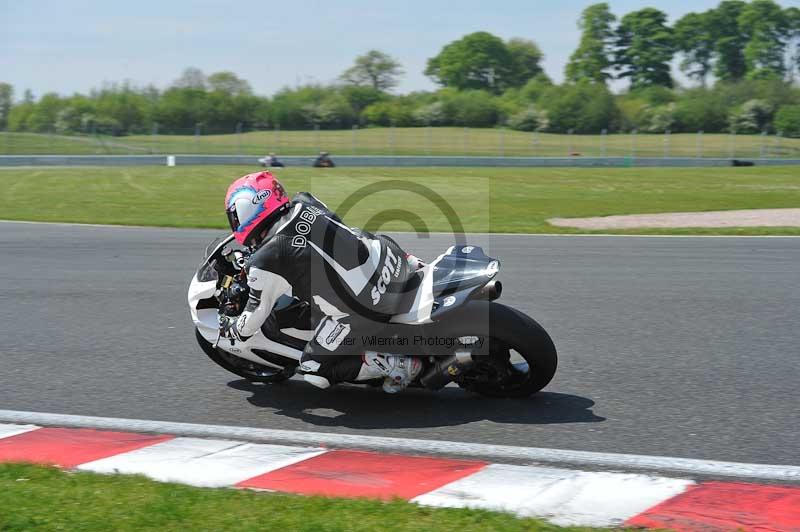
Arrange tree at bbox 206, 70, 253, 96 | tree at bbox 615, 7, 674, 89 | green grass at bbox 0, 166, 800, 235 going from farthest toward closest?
tree at bbox 615, 7, 674, 89 → tree at bbox 206, 70, 253, 96 → green grass at bbox 0, 166, 800, 235

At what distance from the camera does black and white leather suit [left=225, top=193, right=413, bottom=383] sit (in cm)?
554

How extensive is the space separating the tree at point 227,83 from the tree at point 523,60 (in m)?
44.8

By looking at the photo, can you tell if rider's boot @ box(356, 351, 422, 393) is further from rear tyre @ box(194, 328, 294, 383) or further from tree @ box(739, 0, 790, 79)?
tree @ box(739, 0, 790, 79)

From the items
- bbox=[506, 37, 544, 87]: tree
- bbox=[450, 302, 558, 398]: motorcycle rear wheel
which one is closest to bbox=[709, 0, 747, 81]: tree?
bbox=[506, 37, 544, 87]: tree

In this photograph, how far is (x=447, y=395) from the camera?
615 cm

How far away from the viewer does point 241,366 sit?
20.6 feet

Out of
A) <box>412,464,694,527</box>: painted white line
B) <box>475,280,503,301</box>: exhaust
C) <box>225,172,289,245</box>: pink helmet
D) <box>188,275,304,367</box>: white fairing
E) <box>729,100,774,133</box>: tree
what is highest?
<box>729,100,774,133</box>: tree

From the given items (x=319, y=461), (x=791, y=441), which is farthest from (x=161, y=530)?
(x=791, y=441)

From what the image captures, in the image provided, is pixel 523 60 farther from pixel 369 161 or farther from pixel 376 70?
pixel 369 161

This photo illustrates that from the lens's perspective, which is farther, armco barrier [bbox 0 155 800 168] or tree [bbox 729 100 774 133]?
tree [bbox 729 100 774 133]

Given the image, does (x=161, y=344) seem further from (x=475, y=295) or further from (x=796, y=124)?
(x=796, y=124)

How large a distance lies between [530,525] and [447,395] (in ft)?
7.85

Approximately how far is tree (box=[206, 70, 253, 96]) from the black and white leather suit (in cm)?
7335

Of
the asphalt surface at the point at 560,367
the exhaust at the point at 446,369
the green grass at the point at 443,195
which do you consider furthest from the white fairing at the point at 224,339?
the green grass at the point at 443,195
